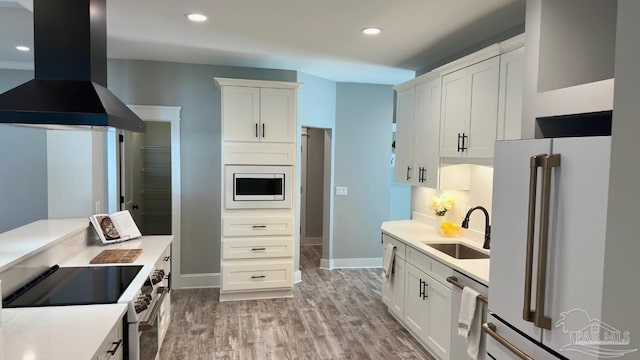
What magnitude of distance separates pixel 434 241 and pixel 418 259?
284mm

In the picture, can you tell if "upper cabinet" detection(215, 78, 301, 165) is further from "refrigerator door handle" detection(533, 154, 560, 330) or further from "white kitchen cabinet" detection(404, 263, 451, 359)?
"refrigerator door handle" detection(533, 154, 560, 330)

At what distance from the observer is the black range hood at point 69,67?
2.05 meters

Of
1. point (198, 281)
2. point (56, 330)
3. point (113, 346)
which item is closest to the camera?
point (56, 330)

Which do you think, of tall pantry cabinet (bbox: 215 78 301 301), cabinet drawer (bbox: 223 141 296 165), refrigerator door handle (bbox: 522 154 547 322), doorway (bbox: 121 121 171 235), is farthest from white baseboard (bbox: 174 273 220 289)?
refrigerator door handle (bbox: 522 154 547 322)

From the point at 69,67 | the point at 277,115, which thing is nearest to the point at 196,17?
the point at 69,67

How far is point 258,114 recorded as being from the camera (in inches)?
175

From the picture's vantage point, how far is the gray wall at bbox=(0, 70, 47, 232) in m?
4.90

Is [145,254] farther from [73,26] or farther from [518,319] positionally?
[518,319]

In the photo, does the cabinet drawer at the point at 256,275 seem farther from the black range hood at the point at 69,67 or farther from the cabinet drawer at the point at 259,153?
the black range hood at the point at 69,67

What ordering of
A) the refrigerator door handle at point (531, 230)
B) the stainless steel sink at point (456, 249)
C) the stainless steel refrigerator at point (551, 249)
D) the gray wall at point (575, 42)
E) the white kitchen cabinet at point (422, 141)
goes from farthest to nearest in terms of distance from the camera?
the white kitchen cabinet at point (422, 141)
the stainless steel sink at point (456, 249)
the gray wall at point (575, 42)
the refrigerator door handle at point (531, 230)
the stainless steel refrigerator at point (551, 249)

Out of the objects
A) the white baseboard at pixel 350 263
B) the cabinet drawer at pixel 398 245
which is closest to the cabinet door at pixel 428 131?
the cabinet drawer at pixel 398 245

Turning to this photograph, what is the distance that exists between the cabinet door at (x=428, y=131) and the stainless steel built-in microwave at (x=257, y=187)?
1479 mm

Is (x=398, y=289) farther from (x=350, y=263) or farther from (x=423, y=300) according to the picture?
(x=350, y=263)

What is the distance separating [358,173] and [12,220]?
451 centimetres
